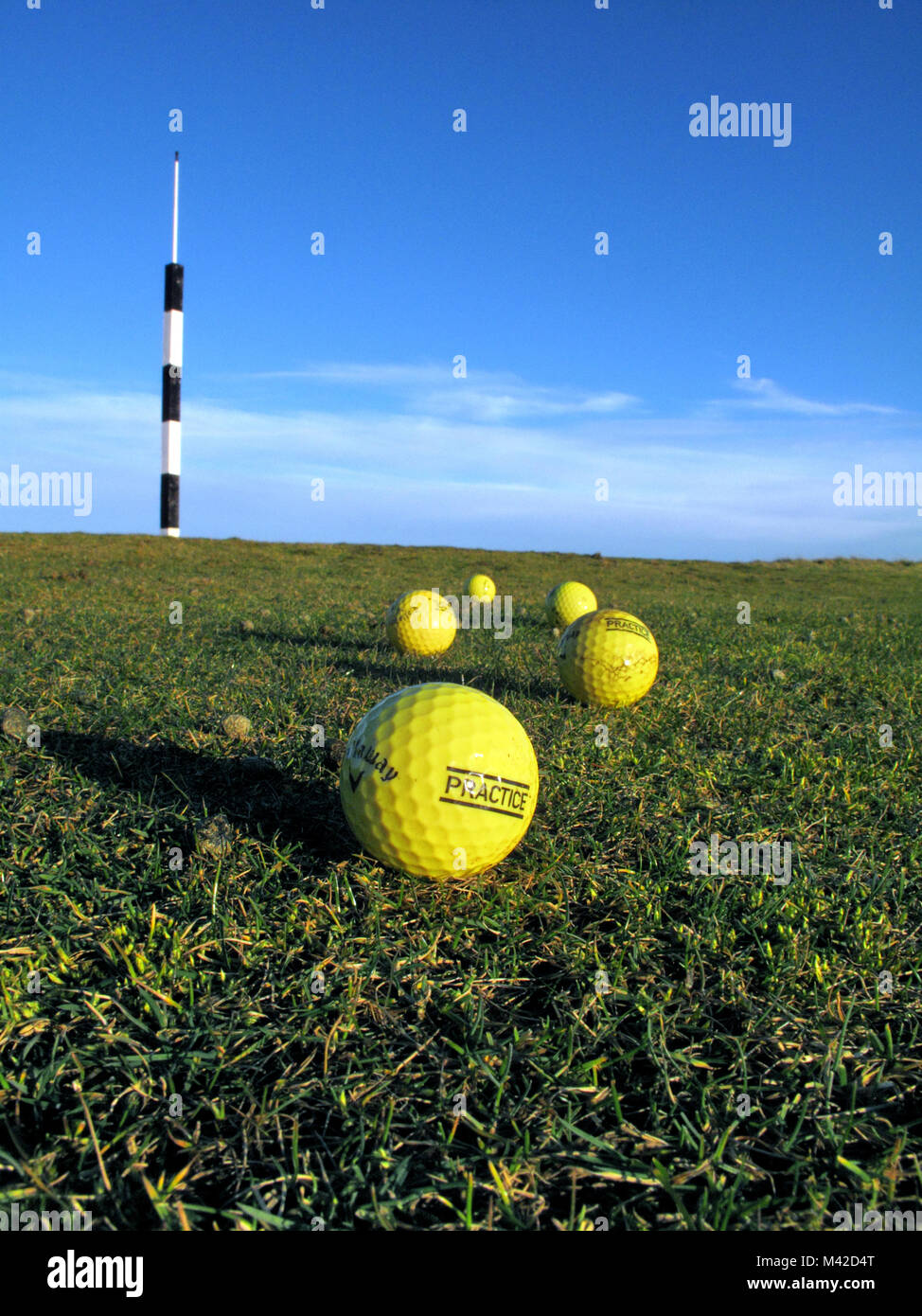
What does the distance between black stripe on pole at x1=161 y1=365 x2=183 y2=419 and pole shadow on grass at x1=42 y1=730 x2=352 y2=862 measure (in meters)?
27.5

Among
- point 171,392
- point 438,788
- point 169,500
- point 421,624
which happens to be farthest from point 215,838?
point 171,392

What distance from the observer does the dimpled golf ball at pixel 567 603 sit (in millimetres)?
7645

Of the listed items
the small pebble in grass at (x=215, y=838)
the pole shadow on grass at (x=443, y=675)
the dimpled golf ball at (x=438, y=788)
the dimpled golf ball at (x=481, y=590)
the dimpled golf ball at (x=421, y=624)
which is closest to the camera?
A: the dimpled golf ball at (x=438, y=788)

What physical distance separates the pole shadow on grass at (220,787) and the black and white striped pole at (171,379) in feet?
86.8

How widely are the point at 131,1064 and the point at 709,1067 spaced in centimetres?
139

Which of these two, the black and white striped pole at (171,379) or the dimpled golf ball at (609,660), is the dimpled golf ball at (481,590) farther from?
the black and white striped pole at (171,379)

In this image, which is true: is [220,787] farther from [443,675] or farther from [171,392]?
[171,392]

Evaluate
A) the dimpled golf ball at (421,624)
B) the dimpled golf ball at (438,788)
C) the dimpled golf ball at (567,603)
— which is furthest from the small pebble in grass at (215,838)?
the dimpled golf ball at (567,603)

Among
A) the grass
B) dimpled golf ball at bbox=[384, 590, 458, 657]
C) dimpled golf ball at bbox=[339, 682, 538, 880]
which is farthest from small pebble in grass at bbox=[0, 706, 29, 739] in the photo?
dimpled golf ball at bbox=[384, 590, 458, 657]

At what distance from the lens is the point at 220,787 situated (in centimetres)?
316

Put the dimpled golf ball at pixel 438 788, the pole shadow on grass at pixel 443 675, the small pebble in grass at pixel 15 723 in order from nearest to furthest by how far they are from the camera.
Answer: the dimpled golf ball at pixel 438 788, the small pebble in grass at pixel 15 723, the pole shadow on grass at pixel 443 675

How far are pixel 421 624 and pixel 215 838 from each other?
11.0 feet
